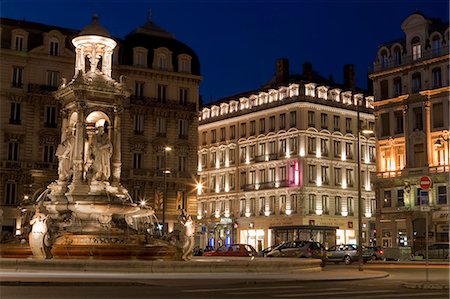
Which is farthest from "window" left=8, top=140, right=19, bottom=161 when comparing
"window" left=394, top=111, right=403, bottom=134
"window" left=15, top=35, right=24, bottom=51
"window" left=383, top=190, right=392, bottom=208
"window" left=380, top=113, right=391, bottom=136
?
"window" left=394, top=111, right=403, bottom=134

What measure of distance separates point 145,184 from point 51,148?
9.86 metres

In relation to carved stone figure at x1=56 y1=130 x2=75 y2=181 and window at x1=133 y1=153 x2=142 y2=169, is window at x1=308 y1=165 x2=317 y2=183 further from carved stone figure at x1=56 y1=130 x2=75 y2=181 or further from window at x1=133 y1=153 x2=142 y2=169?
carved stone figure at x1=56 y1=130 x2=75 y2=181

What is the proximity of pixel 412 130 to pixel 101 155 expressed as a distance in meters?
45.3

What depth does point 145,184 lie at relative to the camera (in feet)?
235

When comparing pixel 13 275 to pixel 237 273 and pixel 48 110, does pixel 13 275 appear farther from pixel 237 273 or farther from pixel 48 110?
pixel 48 110

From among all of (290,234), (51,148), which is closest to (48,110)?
(51,148)

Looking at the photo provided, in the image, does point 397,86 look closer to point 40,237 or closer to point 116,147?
point 116,147

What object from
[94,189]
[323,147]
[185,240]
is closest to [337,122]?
[323,147]

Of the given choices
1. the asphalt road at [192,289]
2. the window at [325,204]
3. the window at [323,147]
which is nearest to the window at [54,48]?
the window at [323,147]

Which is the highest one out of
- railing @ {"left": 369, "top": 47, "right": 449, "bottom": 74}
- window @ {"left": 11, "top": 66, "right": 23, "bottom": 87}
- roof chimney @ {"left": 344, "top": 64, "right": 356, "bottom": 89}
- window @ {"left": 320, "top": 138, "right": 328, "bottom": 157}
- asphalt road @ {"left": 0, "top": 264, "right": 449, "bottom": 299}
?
roof chimney @ {"left": 344, "top": 64, "right": 356, "bottom": 89}

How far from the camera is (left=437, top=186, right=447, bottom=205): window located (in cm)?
6525

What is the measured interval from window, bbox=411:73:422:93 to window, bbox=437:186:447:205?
10.2 meters

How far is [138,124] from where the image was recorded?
240 feet

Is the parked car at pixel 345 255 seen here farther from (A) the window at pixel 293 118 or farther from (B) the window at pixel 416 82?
(A) the window at pixel 293 118
